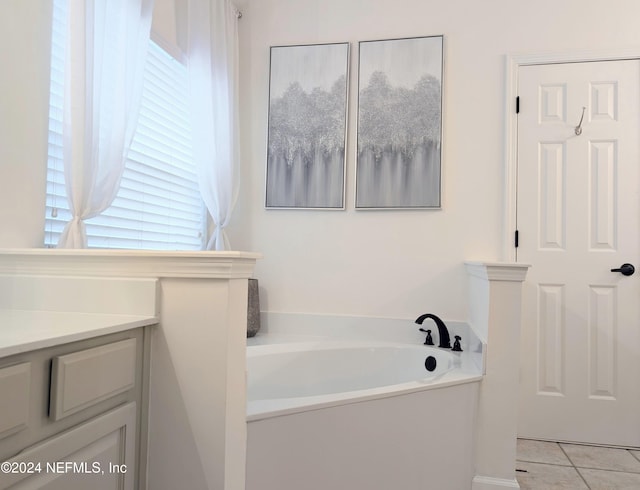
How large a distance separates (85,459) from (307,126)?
7.70 ft

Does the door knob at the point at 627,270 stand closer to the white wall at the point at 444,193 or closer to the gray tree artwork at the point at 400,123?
the white wall at the point at 444,193

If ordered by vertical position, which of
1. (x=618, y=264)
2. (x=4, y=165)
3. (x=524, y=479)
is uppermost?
(x=4, y=165)

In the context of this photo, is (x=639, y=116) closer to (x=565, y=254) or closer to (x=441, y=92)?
(x=565, y=254)

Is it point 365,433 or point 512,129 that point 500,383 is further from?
point 512,129

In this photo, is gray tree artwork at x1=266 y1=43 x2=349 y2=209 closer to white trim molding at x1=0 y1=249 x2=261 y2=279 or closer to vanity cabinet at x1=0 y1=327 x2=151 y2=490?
white trim molding at x1=0 y1=249 x2=261 y2=279

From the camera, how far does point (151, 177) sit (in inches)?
92.6

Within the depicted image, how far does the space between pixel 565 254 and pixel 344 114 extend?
1.53 metres

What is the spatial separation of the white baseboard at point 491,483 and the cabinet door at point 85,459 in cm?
137

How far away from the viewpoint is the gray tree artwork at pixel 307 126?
2.88m

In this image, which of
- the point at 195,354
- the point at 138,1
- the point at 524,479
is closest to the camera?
the point at 195,354

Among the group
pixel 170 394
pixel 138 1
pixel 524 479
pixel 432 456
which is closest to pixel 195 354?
pixel 170 394

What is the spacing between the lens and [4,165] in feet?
4.83

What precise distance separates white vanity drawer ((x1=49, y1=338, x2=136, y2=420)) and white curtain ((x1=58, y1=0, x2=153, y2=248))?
0.73 m

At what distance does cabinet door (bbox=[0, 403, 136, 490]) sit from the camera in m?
0.82
